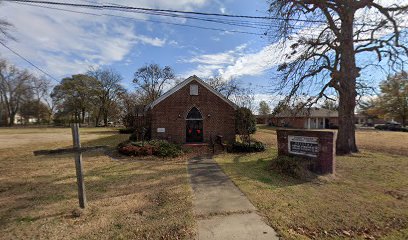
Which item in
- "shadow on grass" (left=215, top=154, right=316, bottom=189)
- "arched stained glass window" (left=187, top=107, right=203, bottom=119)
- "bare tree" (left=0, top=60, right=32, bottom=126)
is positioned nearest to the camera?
"shadow on grass" (left=215, top=154, right=316, bottom=189)

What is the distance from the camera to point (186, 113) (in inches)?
629

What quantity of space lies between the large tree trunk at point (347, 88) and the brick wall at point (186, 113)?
696cm

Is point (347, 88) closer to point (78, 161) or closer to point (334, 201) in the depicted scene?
point (334, 201)

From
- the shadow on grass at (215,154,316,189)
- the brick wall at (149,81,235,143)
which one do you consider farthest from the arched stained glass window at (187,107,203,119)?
the shadow on grass at (215,154,316,189)

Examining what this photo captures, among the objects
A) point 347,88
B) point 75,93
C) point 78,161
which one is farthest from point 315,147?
point 75,93

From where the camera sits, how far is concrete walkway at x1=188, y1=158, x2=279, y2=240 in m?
3.82

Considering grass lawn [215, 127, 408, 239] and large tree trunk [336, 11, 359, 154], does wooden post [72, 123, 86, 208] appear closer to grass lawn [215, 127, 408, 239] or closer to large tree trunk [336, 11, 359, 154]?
grass lawn [215, 127, 408, 239]

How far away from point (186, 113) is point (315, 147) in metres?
9.67

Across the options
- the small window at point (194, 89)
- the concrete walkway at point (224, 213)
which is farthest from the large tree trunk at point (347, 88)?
the concrete walkway at point (224, 213)

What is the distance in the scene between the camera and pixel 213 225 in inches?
162

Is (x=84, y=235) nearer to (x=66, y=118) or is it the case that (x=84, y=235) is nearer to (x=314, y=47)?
(x=314, y=47)

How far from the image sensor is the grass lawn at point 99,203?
3.96m

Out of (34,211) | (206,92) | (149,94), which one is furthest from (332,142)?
(149,94)

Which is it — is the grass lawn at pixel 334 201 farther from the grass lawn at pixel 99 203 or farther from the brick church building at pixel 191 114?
the brick church building at pixel 191 114
